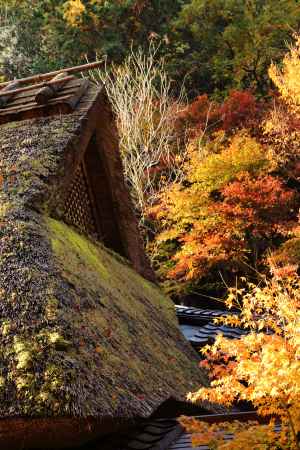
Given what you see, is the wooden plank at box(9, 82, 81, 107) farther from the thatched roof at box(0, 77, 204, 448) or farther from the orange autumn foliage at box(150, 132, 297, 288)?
the orange autumn foliage at box(150, 132, 297, 288)

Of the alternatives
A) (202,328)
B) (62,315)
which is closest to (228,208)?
(202,328)

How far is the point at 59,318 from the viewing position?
2.75m

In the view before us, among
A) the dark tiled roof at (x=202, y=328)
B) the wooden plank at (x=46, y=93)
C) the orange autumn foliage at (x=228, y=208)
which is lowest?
the dark tiled roof at (x=202, y=328)

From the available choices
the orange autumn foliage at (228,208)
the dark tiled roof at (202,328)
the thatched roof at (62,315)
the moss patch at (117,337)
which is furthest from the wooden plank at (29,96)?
the orange autumn foliage at (228,208)

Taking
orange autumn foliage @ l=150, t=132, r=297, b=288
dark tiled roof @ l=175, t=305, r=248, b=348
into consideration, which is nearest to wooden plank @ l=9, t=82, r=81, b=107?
dark tiled roof @ l=175, t=305, r=248, b=348

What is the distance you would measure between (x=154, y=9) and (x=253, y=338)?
24.1m

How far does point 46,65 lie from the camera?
22.6m

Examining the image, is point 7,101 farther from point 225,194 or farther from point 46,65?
point 46,65

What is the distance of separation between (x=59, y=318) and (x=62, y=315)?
0.06 metres

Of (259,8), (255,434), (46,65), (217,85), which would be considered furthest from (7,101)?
(259,8)

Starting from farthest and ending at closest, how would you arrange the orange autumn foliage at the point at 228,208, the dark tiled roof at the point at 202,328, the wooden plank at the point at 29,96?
the orange autumn foliage at the point at 228,208 < the dark tiled roof at the point at 202,328 < the wooden plank at the point at 29,96

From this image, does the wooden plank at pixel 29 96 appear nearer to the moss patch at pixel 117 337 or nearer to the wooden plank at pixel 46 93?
the wooden plank at pixel 46 93

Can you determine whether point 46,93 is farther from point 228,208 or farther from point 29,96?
point 228,208

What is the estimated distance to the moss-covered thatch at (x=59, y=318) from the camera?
239 centimetres
